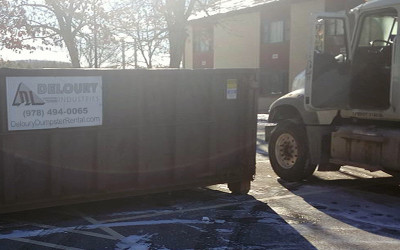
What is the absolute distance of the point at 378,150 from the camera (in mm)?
7059

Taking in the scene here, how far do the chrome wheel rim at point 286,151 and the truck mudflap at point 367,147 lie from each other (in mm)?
783

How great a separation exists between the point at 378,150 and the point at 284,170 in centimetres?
187

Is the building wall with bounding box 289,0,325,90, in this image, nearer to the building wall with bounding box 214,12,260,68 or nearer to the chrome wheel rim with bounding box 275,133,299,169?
the building wall with bounding box 214,12,260,68

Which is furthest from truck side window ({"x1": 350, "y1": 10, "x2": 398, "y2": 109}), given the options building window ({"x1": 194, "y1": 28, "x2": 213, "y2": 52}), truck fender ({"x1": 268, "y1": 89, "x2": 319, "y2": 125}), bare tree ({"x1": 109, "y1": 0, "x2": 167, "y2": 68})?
building window ({"x1": 194, "y1": 28, "x2": 213, "y2": 52})

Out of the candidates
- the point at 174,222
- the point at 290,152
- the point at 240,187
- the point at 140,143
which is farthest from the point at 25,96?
the point at 290,152

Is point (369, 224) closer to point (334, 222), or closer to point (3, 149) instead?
point (334, 222)

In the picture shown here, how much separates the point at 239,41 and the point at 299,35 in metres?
5.65

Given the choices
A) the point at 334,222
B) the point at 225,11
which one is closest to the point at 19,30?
the point at 334,222

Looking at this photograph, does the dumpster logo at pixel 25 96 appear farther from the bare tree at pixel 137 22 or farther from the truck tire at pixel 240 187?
the bare tree at pixel 137 22

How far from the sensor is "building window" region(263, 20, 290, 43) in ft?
88.6

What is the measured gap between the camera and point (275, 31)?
91.2 ft

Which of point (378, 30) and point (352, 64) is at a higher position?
point (378, 30)

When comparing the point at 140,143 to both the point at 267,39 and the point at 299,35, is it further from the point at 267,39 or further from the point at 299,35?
the point at 267,39

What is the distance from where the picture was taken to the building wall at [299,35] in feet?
81.8
